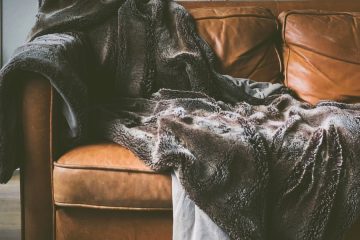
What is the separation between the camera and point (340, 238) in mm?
1235

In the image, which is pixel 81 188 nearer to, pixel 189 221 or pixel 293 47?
pixel 189 221

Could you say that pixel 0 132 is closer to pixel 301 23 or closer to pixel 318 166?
pixel 318 166

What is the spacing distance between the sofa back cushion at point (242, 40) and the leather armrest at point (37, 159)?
30.2 inches

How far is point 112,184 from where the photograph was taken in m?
1.24

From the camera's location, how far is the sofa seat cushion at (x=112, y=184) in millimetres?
1232

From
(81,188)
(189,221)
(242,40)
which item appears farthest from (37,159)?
(242,40)

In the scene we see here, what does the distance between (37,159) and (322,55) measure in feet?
3.73

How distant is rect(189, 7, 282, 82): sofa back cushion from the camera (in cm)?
183

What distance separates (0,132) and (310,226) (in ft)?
2.79

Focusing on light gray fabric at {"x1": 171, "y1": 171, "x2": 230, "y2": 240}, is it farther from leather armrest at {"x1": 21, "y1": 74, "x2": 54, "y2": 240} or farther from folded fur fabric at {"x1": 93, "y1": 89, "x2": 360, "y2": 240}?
leather armrest at {"x1": 21, "y1": 74, "x2": 54, "y2": 240}

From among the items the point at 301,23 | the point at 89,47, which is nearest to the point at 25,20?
the point at 89,47

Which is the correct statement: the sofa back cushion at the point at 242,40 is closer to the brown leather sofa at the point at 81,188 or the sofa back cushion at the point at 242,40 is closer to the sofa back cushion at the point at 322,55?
the sofa back cushion at the point at 322,55

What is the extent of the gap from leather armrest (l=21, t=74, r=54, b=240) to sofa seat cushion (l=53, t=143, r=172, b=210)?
7 centimetres

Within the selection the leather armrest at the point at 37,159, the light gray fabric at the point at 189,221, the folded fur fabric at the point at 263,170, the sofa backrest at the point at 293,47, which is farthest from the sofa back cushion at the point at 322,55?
the leather armrest at the point at 37,159
